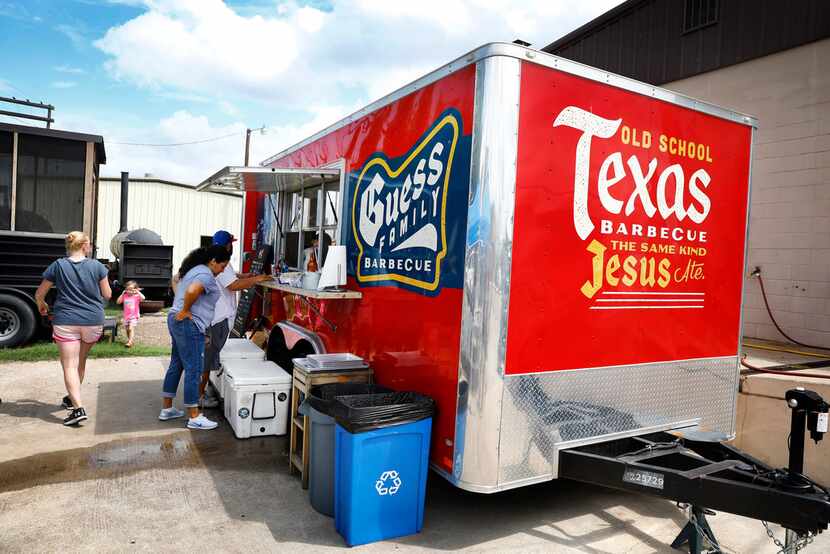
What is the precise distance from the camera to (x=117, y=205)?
71.2 feet

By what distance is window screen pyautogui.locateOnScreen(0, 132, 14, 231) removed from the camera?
776 cm

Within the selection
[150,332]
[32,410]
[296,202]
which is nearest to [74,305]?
[32,410]

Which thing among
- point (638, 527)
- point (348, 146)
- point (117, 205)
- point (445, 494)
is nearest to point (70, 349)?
point (348, 146)

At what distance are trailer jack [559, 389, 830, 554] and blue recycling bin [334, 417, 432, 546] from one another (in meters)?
0.84

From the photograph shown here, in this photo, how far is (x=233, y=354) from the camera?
577cm

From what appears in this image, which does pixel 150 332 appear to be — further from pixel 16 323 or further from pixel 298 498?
pixel 298 498

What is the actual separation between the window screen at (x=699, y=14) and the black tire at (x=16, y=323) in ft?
34.4

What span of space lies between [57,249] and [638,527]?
7943 mm

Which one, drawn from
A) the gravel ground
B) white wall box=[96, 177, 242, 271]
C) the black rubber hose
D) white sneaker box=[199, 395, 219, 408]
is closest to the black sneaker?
white sneaker box=[199, 395, 219, 408]

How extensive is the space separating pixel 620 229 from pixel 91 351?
7813 mm

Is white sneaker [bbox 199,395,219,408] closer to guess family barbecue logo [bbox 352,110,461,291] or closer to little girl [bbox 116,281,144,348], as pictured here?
guess family barbecue logo [bbox 352,110,461,291]

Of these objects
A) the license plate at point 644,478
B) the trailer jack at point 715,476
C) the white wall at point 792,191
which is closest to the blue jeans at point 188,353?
the trailer jack at point 715,476

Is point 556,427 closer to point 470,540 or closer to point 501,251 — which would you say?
point 470,540

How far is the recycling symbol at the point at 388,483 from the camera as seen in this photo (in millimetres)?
3199
